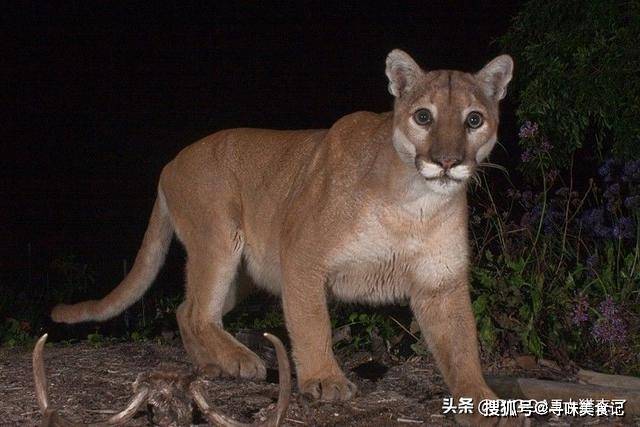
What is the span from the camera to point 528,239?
6.29m

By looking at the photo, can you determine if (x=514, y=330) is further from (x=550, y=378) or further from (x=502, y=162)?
(x=502, y=162)

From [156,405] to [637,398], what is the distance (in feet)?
6.95

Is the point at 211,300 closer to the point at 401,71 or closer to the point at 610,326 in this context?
Result: the point at 401,71

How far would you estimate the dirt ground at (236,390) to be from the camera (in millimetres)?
4480

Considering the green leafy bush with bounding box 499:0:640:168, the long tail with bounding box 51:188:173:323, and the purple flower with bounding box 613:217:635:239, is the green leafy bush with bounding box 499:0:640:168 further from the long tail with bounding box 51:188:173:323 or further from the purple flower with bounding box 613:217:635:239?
the long tail with bounding box 51:188:173:323

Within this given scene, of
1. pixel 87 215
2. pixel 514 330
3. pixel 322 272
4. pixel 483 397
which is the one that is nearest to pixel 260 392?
pixel 322 272

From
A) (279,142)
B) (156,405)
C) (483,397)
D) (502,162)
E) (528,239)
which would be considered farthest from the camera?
(502,162)

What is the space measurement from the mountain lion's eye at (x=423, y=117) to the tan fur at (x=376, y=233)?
2 centimetres

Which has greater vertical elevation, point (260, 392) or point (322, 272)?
point (322, 272)

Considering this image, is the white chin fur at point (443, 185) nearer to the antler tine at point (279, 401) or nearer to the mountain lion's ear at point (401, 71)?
the mountain lion's ear at point (401, 71)

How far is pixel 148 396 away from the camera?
408 centimetres

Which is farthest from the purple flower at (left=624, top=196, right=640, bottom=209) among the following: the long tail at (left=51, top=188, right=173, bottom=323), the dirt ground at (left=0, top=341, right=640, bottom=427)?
the long tail at (left=51, top=188, right=173, bottom=323)

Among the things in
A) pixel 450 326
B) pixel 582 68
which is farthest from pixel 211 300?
pixel 582 68

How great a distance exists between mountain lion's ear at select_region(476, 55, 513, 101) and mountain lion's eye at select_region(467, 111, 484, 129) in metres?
0.34
